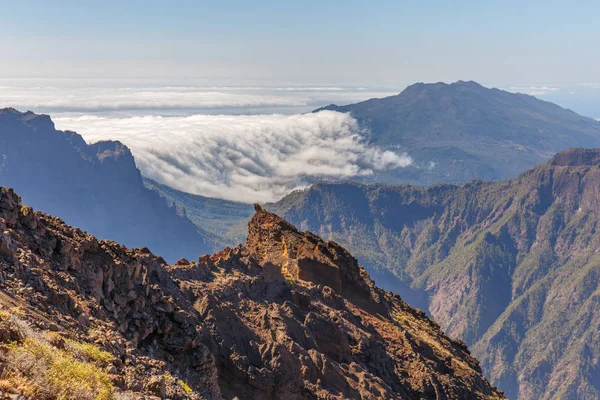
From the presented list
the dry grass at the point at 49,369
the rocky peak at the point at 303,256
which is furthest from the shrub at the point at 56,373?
the rocky peak at the point at 303,256

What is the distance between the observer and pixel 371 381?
45844 mm

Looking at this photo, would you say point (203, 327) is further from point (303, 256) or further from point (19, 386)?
point (303, 256)

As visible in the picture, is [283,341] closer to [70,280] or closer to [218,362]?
[218,362]

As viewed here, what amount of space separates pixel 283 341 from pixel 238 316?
3046mm

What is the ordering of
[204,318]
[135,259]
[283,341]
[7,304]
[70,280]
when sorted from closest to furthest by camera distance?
[7,304] → [70,280] → [135,259] → [204,318] → [283,341]

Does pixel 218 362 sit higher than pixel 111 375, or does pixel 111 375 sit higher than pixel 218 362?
pixel 111 375

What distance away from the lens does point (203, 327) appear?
36.4 metres

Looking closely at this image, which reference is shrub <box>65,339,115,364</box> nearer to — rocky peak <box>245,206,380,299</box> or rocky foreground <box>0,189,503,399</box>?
rocky foreground <box>0,189,503,399</box>

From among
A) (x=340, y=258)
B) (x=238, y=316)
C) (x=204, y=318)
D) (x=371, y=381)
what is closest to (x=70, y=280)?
(x=204, y=318)

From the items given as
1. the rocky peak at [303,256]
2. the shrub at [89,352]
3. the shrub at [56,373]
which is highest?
the shrub at [56,373]

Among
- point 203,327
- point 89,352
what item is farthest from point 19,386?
point 203,327

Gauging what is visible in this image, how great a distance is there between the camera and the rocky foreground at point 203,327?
63.3 ft

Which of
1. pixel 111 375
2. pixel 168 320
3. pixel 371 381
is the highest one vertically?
pixel 111 375

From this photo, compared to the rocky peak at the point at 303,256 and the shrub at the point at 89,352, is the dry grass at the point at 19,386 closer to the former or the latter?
the shrub at the point at 89,352
